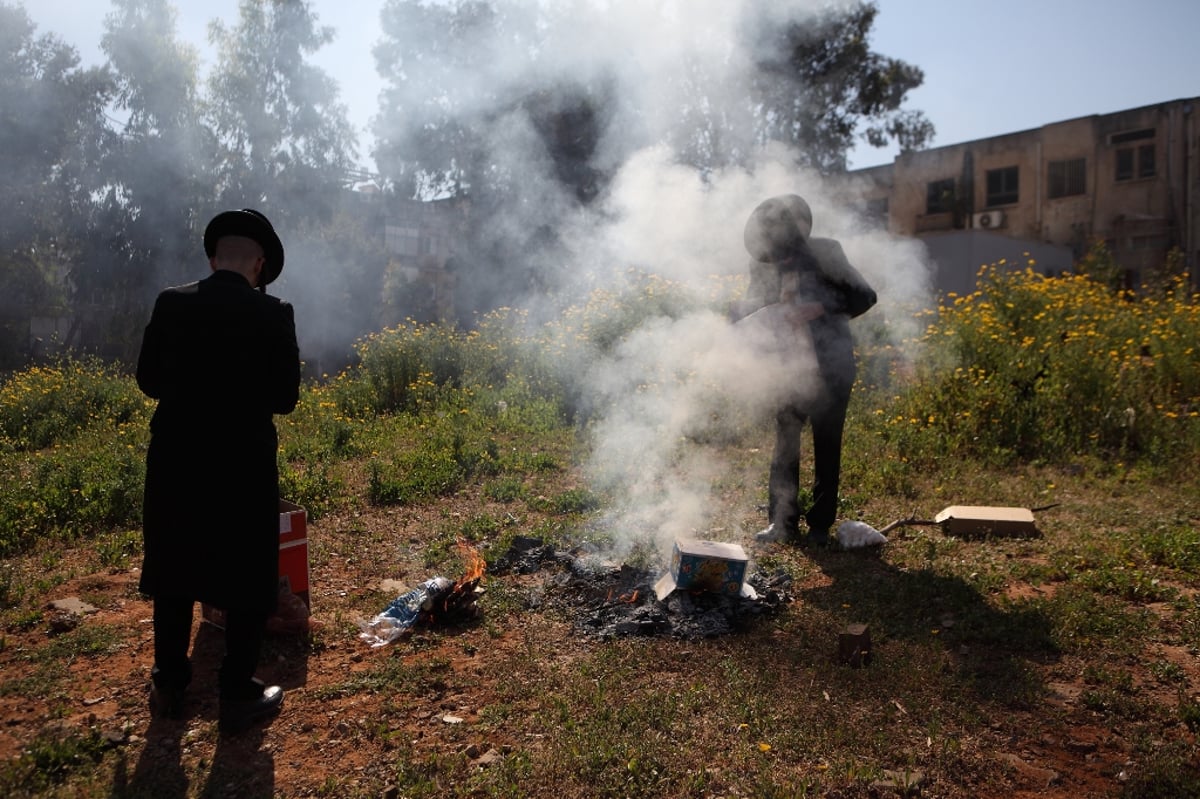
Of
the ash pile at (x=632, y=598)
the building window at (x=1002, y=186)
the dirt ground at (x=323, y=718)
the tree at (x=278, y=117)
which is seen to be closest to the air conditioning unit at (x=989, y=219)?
the building window at (x=1002, y=186)

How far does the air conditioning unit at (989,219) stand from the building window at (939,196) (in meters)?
0.89

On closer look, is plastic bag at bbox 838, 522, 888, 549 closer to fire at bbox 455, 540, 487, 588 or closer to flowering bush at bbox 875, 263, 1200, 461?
fire at bbox 455, 540, 487, 588

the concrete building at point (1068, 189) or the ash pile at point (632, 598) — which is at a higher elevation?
the concrete building at point (1068, 189)

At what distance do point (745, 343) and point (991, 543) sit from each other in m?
1.87

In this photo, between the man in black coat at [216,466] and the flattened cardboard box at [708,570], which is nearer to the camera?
the man in black coat at [216,466]

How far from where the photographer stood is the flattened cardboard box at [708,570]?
11.9 ft

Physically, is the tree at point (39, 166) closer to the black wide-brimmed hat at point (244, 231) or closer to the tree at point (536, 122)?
the tree at point (536, 122)

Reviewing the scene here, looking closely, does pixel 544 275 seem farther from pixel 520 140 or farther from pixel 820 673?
pixel 820 673

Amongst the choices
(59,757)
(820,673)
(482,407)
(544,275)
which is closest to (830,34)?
(544,275)

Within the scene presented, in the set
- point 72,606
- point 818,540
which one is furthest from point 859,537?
point 72,606

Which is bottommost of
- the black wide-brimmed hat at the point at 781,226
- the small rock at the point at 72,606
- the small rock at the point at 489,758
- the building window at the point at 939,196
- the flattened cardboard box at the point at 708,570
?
the small rock at the point at 489,758

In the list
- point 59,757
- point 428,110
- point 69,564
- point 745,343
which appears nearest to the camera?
point 59,757

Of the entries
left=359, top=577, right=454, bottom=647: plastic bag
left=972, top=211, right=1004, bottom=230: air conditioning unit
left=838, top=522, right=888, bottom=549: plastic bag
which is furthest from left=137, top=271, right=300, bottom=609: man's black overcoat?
left=972, top=211, right=1004, bottom=230: air conditioning unit

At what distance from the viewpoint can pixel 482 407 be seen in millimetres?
8688
